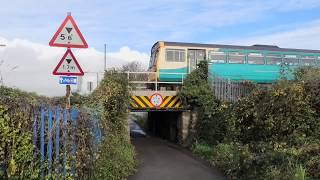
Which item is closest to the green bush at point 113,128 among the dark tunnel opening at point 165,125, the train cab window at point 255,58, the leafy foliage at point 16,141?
the leafy foliage at point 16,141

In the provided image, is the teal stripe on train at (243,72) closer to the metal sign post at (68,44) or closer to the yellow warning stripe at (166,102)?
the yellow warning stripe at (166,102)

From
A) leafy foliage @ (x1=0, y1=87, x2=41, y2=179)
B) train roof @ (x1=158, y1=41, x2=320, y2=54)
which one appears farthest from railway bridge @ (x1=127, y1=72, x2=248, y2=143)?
leafy foliage @ (x1=0, y1=87, x2=41, y2=179)

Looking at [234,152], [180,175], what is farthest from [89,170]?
[234,152]

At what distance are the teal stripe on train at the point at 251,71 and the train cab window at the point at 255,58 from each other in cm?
25

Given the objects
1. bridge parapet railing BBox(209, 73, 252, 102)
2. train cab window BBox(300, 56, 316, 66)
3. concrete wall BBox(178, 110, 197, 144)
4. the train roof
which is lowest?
concrete wall BBox(178, 110, 197, 144)

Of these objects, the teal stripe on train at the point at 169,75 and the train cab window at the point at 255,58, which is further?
the train cab window at the point at 255,58

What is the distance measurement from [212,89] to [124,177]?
8623 millimetres

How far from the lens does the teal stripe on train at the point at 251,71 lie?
25.8m

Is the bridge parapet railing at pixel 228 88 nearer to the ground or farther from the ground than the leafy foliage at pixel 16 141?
farther from the ground

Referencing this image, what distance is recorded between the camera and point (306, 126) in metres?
10.9

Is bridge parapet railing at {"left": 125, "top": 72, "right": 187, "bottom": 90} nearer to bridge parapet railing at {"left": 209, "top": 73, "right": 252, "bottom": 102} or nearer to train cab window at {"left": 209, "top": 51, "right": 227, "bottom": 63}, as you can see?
bridge parapet railing at {"left": 209, "top": 73, "right": 252, "bottom": 102}

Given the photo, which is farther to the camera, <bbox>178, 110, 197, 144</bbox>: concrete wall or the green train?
the green train

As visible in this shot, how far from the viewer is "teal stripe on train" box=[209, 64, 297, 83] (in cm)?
2575

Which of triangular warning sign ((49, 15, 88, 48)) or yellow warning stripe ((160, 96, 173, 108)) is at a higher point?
triangular warning sign ((49, 15, 88, 48))
